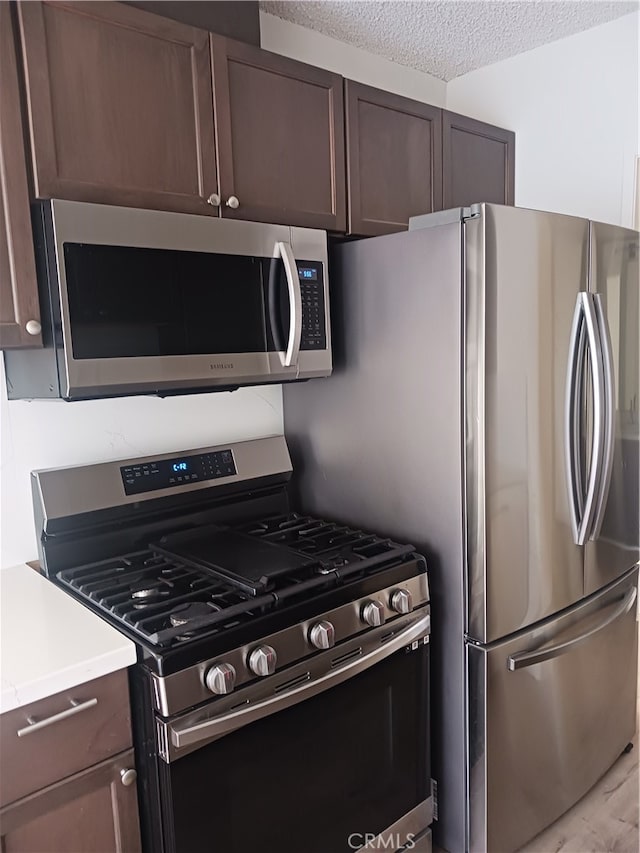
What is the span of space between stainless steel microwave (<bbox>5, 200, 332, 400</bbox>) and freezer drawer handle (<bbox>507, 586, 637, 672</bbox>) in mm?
931

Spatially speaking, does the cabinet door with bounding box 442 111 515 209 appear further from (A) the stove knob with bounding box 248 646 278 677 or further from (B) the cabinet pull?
(B) the cabinet pull

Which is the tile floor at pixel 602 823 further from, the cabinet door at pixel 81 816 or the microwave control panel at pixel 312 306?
the microwave control panel at pixel 312 306

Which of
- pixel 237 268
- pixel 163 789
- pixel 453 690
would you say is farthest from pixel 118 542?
pixel 453 690

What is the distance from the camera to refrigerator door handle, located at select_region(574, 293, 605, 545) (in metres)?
1.79

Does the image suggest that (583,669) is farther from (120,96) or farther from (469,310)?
(120,96)

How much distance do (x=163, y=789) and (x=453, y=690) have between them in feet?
2.76

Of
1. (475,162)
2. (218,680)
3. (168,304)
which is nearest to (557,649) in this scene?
(218,680)

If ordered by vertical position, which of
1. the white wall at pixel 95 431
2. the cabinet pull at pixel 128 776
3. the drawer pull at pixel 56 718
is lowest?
the cabinet pull at pixel 128 776

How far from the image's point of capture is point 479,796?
5.85 ft

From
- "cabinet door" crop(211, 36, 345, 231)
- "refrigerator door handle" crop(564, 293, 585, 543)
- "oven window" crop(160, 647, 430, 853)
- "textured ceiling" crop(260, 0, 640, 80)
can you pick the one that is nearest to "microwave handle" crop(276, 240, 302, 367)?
"cabinet door" crop(211, 36, 345, 231)

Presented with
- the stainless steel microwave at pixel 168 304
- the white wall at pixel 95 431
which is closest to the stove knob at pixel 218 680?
the stainless steel microwave at pixel 168 304

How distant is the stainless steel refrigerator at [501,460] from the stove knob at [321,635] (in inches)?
16.7

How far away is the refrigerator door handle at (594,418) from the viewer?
1.79 m

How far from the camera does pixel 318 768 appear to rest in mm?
1555
